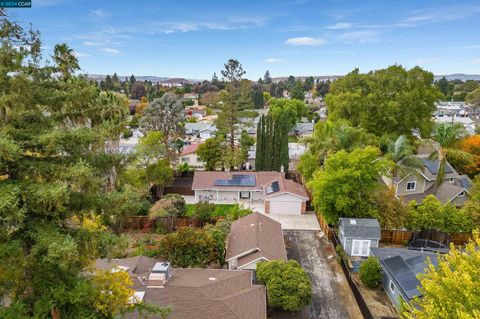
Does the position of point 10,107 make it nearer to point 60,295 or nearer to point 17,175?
point 17,175

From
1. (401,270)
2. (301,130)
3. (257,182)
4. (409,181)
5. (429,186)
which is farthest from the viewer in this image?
(301,130)

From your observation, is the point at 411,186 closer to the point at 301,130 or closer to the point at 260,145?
the point at 260,145

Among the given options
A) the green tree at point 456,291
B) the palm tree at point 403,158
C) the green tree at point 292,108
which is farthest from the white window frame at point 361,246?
the green tree at point 292,108

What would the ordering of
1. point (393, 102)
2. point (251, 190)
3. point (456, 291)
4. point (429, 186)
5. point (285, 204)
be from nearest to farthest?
point (456, 291)
point (285, 204)
point (429, 186)
point (251, 190)
point (393, 102)

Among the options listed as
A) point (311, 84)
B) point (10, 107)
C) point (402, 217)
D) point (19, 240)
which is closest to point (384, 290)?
point (402, 217)

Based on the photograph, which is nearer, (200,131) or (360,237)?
(360,237)

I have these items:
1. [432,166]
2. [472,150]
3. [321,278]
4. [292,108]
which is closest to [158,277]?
[321,278]

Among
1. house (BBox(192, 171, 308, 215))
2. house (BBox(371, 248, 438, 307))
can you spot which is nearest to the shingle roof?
house (BBox(192, 171, 308, 215))

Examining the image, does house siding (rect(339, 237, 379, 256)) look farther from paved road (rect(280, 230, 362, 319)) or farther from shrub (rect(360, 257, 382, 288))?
shrub (rect(360, 257, 382, 288))

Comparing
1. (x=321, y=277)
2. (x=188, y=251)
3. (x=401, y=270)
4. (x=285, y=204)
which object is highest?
(x=401, y=270)
